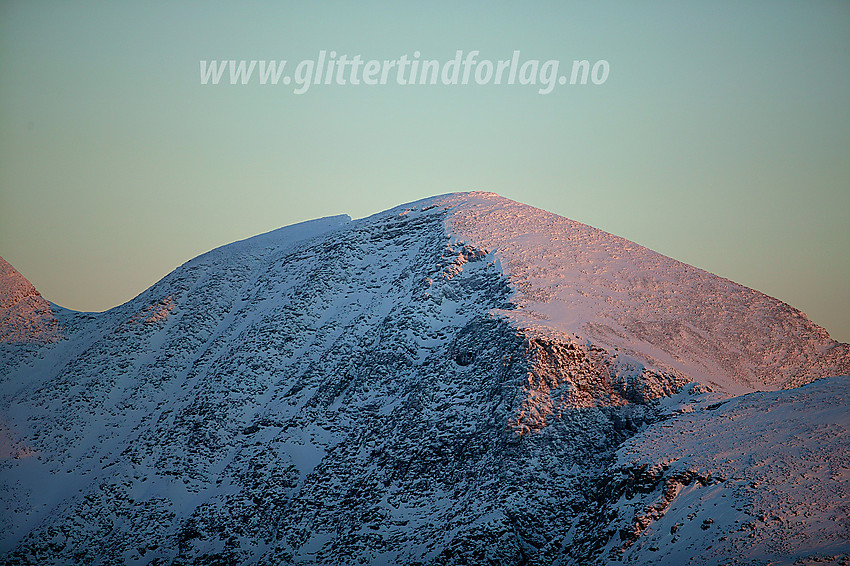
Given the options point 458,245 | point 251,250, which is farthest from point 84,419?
point 458,245

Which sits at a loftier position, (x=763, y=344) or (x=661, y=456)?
(x=763, y=344)

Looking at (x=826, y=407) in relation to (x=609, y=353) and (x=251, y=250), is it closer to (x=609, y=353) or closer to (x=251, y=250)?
(x=609, y=353)

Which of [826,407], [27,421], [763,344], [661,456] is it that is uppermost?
[763,344]

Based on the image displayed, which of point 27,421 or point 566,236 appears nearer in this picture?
point 27,421

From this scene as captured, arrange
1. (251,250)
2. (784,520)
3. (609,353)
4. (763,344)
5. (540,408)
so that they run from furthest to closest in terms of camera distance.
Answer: (251,250) < (763,344) < (609,353) < (540,408) < (784,520)

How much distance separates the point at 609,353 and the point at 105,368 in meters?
45.1

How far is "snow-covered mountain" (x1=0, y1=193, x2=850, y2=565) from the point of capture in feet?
132

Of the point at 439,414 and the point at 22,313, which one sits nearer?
the point at 439,414

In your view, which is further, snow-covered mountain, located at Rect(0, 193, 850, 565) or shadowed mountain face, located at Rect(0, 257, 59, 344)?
shadowed mountain face, located at Rect(0, 257, 59, 344)

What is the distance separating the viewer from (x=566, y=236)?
6900 centimetres

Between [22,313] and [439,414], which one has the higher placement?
[22,313]

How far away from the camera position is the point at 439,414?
5109cm

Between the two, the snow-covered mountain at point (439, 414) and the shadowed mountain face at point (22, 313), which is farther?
the shadowed mountain face at point (22, 313)

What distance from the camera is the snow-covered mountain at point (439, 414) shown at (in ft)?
132
